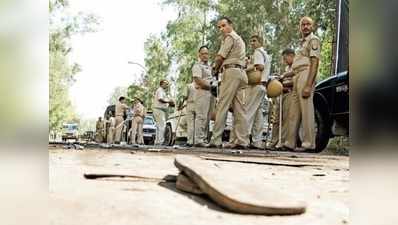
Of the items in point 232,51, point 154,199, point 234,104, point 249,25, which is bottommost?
point 154,199

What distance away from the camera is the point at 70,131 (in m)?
1.46

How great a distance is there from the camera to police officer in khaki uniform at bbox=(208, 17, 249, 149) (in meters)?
2.03

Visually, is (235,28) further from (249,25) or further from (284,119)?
(284,119)

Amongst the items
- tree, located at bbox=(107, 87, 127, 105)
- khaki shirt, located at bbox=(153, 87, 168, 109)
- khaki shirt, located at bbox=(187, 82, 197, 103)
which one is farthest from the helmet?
tree, located at bbox=(107, 87, 127, 105)

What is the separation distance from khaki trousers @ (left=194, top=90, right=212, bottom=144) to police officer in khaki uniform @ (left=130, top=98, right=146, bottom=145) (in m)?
0.35

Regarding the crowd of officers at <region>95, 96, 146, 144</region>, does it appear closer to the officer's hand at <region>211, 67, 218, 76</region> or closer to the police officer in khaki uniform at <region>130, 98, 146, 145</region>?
the police officer in khaki uniform at <region>130, 98, 146, 145</region>

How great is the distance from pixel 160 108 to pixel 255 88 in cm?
76

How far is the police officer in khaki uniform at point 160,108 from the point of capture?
2576 millimetres

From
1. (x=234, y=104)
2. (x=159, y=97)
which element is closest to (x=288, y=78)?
(x=234, y=104)
